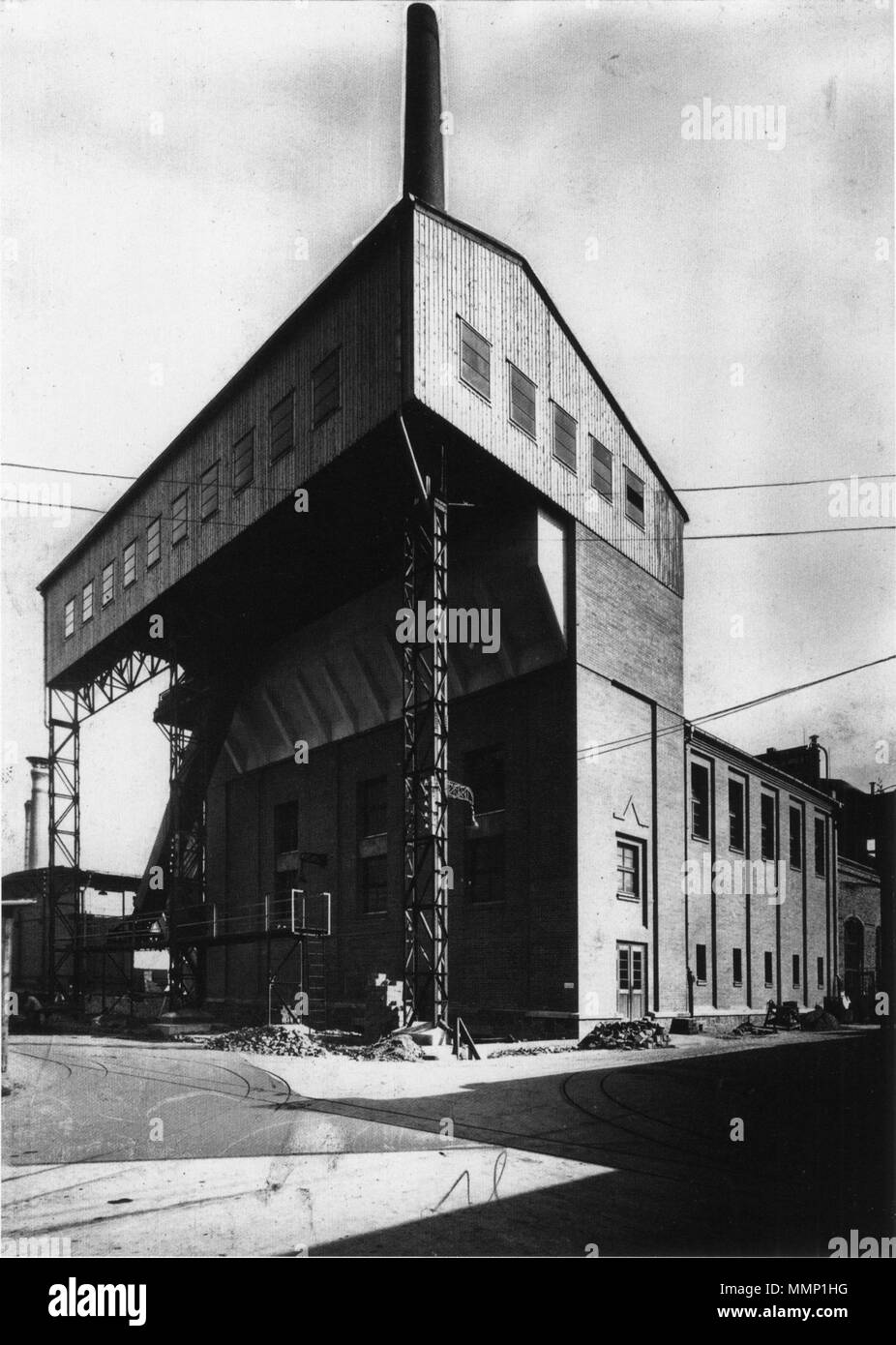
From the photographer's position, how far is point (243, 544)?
2345 centimetres

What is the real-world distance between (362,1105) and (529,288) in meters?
16.8

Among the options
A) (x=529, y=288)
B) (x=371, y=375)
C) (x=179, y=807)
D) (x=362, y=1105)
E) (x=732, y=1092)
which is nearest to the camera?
(x=362, y=1105)

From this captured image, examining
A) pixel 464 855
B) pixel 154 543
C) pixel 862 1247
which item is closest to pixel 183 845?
pixel 154 543

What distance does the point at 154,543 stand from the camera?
27016 mm

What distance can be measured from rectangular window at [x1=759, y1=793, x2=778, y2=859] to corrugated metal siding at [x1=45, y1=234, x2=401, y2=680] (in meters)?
18.3

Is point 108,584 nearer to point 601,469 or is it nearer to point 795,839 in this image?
point 601,469

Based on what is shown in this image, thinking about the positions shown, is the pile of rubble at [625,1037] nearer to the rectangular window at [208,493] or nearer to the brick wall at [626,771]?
the brick wall at [626,771]
